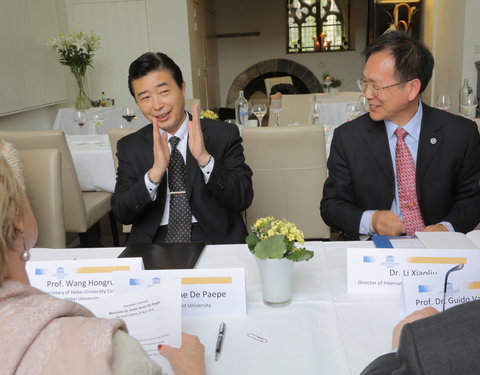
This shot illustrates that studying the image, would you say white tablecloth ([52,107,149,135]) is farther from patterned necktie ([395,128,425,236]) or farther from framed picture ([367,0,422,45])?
framed picture ([367,0,422,45])

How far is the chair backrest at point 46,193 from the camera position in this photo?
1.96 m

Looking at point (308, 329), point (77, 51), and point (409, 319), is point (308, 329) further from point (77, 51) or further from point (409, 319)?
point (77, 51)

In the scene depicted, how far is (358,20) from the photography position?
9828 millimetres

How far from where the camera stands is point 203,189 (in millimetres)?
1863

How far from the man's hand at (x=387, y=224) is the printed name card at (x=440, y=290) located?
1.95ft

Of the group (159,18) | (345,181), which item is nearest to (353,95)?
(159,18)

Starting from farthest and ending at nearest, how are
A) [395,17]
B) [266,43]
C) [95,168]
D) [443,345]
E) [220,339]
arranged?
1. [266,43]
2. [395,17]
3. [95,168]
4. [220,339]
5. [443,345]

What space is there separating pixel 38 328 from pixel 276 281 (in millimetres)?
597

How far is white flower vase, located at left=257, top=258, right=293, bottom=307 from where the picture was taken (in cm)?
104

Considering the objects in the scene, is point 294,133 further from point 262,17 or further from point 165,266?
point 262,17

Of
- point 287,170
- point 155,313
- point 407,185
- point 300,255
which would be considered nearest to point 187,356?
point 155,313

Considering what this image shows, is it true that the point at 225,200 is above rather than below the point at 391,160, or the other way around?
below

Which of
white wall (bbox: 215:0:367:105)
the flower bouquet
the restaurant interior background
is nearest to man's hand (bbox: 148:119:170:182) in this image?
the restaurant interior background

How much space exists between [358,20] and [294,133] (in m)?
8.33
